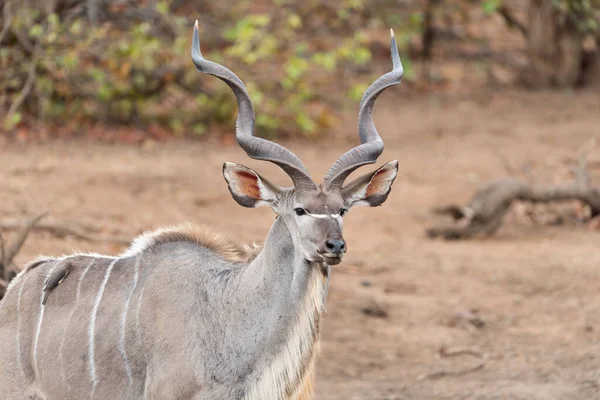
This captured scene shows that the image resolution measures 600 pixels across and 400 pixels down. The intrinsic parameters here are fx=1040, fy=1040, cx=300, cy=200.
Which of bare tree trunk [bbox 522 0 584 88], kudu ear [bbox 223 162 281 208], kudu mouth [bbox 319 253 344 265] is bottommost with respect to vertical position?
kudu mouth [bbox 319 253 344 265]

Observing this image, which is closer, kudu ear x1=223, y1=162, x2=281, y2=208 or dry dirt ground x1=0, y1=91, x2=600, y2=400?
kudu ear x1=223, y1=162, x2=281, y2=208

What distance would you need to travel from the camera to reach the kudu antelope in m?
3.96

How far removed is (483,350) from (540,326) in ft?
1.58

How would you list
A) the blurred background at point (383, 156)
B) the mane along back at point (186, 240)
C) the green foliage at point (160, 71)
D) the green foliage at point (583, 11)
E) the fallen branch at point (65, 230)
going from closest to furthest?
the mane along back at point (186, 240)
the blurred background at point (383, 156)
the fallen branch at point (65, 230)
the green foliage at point (160, 71)
the green foliage at point (583, 11)

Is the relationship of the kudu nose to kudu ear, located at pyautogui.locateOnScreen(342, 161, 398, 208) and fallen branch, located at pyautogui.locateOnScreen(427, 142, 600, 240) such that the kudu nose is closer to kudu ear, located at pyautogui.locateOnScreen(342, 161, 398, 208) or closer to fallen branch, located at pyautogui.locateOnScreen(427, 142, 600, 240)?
kudu ear, located at pyautogui.locateOnScreen(342, 161, 398, 208)

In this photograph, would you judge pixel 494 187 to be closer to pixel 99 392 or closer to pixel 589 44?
pixel 99 392

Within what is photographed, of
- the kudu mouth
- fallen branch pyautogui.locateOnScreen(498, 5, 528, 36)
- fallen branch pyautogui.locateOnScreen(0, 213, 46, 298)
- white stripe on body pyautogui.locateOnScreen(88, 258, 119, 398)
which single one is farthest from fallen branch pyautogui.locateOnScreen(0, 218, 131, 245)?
fallen branch pyautogui.locateOnScreen(498, 5, 528, 36)

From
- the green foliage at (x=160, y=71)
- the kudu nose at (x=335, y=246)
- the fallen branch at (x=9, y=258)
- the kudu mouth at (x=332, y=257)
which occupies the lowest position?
the fallen branch at (x=9, y=258)

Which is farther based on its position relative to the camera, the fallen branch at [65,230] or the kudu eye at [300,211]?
the fallen branch at [65,230]

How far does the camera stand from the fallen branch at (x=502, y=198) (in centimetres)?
851

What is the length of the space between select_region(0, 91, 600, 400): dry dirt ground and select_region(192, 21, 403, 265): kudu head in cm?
187

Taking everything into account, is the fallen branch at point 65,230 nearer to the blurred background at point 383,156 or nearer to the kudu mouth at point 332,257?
the blurred background at point 383,156

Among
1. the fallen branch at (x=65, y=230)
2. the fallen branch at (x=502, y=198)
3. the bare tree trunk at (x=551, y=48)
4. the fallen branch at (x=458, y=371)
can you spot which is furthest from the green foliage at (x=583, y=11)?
the fallen branch at (x=65, y=230)

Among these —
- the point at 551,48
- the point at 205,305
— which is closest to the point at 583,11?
the point at 551,48
